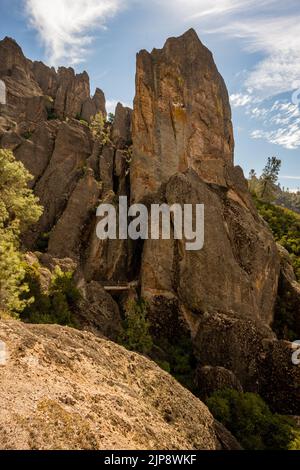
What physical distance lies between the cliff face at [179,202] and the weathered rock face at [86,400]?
1332 centimetres

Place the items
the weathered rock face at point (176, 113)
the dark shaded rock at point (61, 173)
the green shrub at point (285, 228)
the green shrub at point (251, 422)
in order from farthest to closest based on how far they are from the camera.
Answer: the green shrub at point (285, 228) < the weathered rock face at point (176, 113) < the dark shaded rock at point (61, 173) < the green shrub at point (251, 422)

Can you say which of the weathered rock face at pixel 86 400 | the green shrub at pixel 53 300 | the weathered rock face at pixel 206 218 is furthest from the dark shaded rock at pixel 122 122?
the weathered rock face at pixel 86 400

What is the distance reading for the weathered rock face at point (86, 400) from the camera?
7.86 metres

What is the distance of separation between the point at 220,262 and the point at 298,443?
16067mm

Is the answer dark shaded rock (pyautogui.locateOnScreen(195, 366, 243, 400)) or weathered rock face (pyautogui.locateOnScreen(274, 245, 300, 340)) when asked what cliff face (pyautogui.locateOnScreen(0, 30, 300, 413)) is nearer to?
dark shaded rock (pyautogui.locateOnScreen(195, 366, 243, 400))

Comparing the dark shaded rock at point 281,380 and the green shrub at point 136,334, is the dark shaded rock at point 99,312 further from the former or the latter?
the dark shaded rock at point 281,380

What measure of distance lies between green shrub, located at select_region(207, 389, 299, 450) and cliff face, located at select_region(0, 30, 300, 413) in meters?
2.47

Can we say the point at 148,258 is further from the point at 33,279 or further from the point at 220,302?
the point at 33,279

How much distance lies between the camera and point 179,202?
113 ft

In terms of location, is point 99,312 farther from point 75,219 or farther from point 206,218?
point 206,218

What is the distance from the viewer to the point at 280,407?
25.6 m

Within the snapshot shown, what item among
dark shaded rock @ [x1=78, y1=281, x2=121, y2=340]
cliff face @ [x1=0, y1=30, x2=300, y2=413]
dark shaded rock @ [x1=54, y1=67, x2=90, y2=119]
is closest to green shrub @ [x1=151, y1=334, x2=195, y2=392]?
cliff face @ [x1=0, y1=30, x2=300, y2=413]

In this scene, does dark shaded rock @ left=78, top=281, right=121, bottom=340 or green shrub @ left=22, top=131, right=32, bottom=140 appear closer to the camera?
dark shaded rock @ left=78, top=281, right=121, bottom=340

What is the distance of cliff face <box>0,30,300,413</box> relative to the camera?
96.5ft
